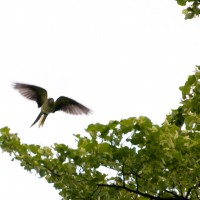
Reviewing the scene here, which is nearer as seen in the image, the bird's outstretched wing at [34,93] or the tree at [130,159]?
the tree at [130,159]

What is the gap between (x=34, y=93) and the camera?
15297 mm

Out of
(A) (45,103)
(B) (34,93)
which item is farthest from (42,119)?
(B) (34,93)

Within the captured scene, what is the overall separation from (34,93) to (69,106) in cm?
137

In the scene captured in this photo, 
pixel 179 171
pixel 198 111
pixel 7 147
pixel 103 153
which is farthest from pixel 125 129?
pixel 7 147

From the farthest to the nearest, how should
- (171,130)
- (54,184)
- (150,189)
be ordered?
(54,184), (150,189), (171,130)

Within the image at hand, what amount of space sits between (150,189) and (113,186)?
0.67 metres

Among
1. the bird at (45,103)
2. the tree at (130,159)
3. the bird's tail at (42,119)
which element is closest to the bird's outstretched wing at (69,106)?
the bird at (45,103)

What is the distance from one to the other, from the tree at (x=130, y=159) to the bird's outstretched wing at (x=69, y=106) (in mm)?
5493

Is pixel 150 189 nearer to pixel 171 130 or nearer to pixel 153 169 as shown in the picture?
pixel 153 169

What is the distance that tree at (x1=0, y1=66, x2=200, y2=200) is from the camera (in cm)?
760

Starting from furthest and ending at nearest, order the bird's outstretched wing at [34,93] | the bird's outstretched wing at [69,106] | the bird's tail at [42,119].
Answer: the bird's outstretched wing at [34,93]
the bird's outstretched wing at [69,106]
the bird's tail at [42,119]

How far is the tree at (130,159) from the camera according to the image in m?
7.60

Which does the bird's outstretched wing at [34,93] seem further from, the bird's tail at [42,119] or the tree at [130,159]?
the tree at [130,159]

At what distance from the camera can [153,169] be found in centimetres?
789
